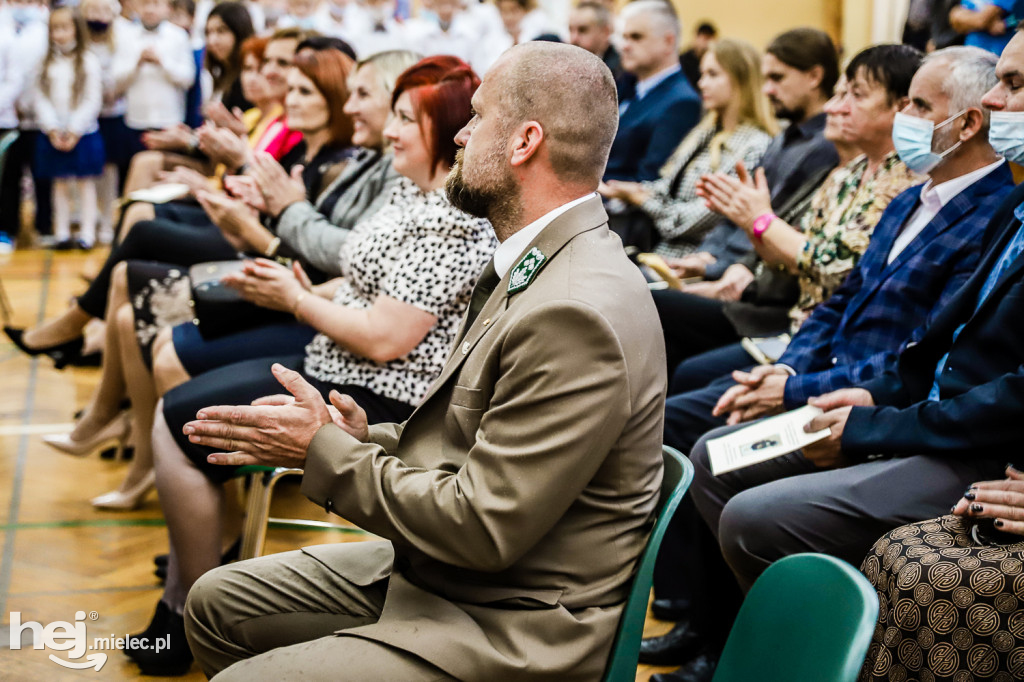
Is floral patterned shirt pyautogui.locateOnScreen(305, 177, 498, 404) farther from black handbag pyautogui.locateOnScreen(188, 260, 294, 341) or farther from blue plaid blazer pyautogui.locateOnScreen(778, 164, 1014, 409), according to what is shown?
blue plaid blazer pyautogui.locateOnScreen(778, 164, 1014, 409)

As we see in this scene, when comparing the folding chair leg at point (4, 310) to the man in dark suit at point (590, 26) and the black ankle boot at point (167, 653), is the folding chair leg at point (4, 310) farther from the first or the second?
the black ankle boot at point (167, 653)

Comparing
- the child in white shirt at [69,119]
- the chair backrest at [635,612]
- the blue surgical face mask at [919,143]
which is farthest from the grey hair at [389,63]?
the child in white shirt at [69,119]

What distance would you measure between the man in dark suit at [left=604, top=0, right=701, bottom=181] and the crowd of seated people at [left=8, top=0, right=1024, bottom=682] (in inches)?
0.6

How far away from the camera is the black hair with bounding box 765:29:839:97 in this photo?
3.48 meters

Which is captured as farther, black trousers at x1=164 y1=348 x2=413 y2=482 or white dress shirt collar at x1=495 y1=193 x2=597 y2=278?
black trousers at x1=164 y1=348 x2=413 y2=482

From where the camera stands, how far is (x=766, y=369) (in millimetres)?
2381

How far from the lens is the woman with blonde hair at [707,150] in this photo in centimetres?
381

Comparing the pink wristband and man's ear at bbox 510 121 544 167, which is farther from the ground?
man's ear at bbox 510 121 544 167

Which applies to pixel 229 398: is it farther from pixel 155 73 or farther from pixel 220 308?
pixel 155 73

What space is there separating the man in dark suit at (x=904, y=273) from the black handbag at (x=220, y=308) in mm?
1352

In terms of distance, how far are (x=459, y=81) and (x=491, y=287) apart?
932 millimetres

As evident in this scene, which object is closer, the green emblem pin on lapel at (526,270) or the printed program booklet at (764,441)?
the green emblem pin on lapel at (526,270)

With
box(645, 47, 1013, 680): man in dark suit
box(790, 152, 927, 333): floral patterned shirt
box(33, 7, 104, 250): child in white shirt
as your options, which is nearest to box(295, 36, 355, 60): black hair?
box(790, 152, 927, 333): floral patterned shirt

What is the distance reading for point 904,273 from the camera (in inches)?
89.0
